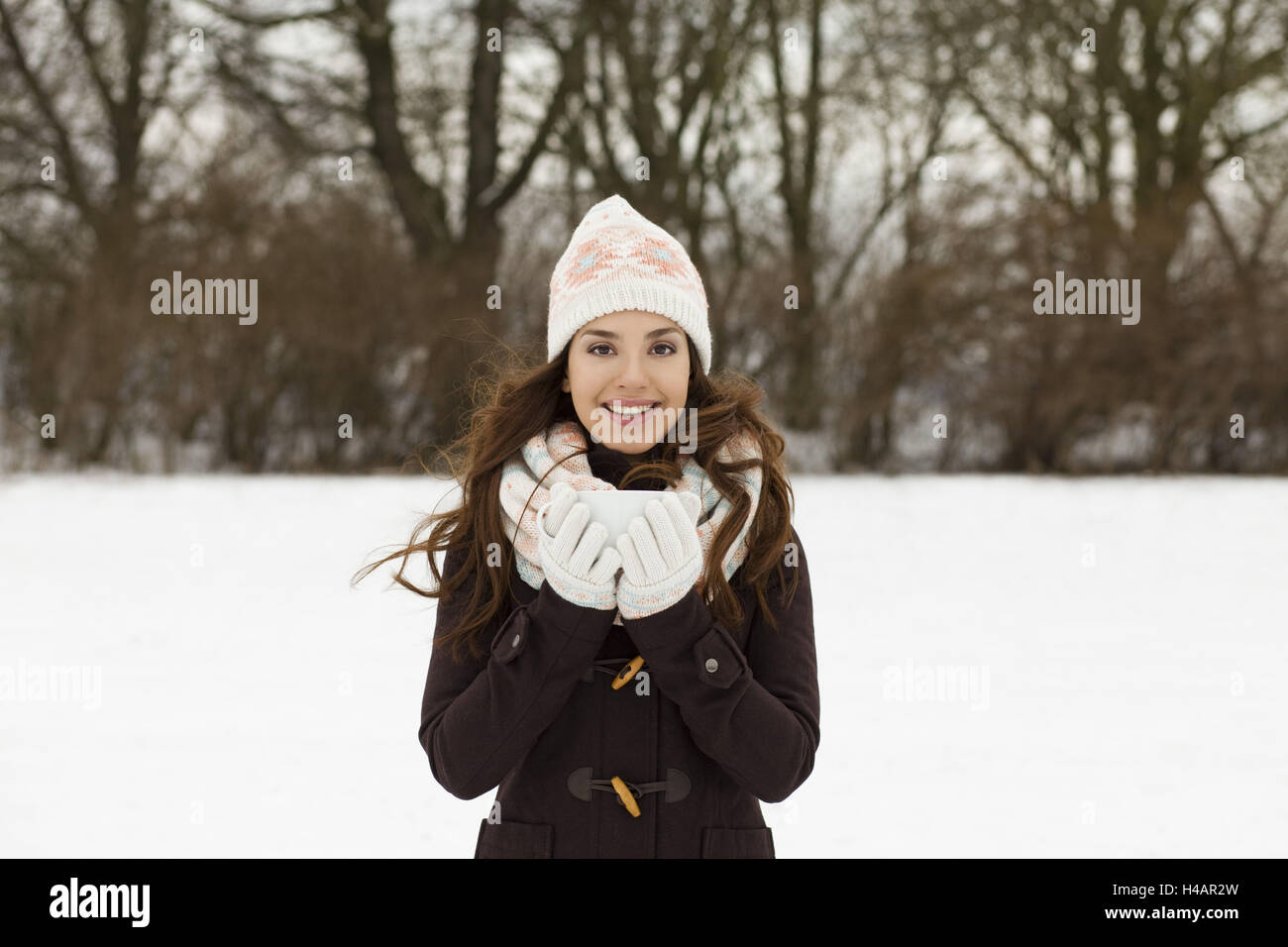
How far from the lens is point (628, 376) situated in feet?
6.46

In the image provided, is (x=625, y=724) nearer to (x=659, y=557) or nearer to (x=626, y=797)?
(x=626, y=797)

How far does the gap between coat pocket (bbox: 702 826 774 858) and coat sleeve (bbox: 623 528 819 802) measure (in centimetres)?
7

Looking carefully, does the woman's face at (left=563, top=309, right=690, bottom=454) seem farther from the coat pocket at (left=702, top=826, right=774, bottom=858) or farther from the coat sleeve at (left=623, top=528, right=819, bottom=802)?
the coat pocket at (left=702, top=826, right=774, bottom=858)

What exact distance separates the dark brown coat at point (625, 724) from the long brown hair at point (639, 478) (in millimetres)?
32

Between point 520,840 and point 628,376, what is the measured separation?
70cm

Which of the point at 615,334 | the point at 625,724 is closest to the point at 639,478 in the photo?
the point at 615,334

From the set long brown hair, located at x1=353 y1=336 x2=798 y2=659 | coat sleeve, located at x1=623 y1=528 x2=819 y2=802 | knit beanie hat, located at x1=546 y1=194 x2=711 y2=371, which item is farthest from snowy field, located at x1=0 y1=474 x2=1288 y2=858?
coat sleeve, located at x1=623 y1=528 x2=819 y2=802

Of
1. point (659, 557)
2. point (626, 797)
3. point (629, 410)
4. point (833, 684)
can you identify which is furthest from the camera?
point (833, 684)

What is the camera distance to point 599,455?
202 centimetres

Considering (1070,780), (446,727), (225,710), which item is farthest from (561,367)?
(225,710)

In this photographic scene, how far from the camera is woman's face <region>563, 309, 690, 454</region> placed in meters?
1.97

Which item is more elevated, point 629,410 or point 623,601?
point 629,410

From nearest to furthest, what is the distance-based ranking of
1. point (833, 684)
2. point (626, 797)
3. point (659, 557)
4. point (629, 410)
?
point (659, 557), point (626, 797), point (629, 410), point (833, 684)
